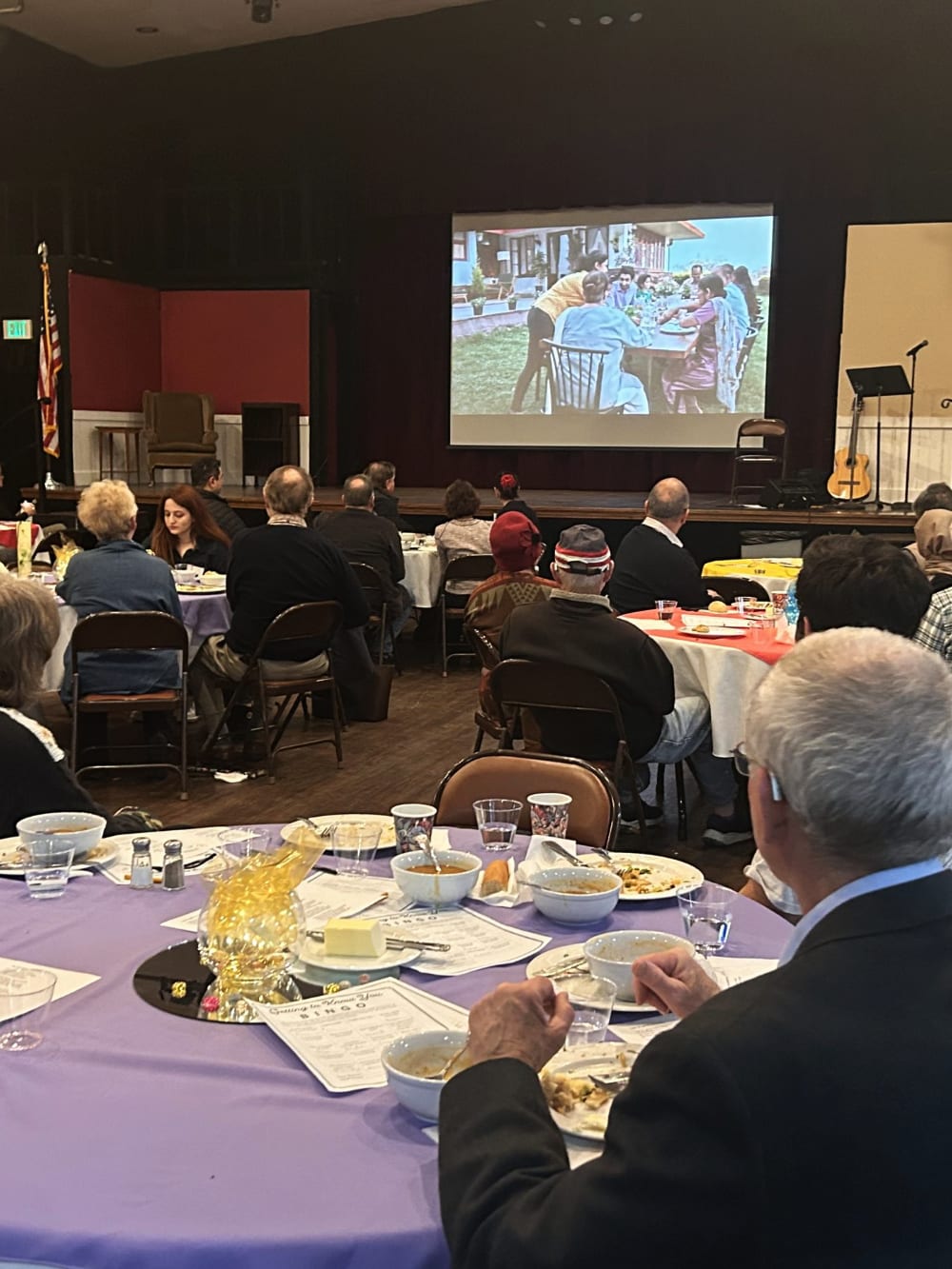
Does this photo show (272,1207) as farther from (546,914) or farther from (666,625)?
(666,625)

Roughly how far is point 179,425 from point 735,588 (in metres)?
8.40

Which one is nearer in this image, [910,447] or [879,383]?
[879,383]

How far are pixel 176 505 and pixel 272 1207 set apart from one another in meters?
5.75

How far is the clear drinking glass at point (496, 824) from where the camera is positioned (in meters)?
2.23

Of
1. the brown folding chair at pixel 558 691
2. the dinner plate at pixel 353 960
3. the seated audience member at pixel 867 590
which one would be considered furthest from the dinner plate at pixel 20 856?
the brown folding chair at pixel 558 691

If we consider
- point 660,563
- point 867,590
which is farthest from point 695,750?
point 867,590

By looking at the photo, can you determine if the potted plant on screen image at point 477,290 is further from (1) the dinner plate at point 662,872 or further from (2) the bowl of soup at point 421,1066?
(2) the bowl of soup at point 421,1066

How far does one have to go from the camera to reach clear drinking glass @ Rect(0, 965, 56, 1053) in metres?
1.54

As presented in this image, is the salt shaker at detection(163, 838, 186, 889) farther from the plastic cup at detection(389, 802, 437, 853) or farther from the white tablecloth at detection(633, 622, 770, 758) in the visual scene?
the white tablecloth at detection(633, 622, 770, 758)

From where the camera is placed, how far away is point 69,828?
229cm

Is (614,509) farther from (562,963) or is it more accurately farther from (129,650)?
(562,963)

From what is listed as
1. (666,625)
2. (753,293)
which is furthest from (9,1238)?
(753,293)

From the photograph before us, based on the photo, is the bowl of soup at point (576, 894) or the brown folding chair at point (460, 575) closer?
the bowl of soup at point (576, 894)

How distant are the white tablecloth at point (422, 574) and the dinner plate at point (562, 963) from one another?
21.6 feet
